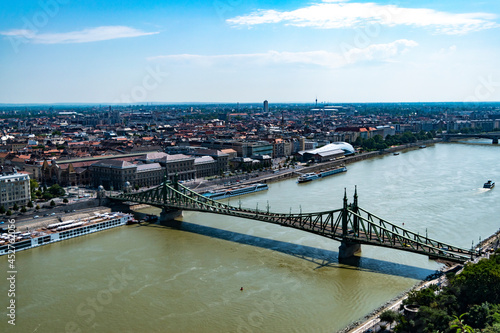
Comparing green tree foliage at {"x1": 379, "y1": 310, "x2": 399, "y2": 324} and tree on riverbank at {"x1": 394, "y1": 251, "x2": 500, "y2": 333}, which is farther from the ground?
tree on riverbank at {"x1": 394, "y1": 251, "x2": 500, "y2": 333}

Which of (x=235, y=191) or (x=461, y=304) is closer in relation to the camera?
(x=461, y=304)

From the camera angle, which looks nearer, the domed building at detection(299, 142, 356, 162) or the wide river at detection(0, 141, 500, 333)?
the wide river at detection(0, 141, 500, 333)

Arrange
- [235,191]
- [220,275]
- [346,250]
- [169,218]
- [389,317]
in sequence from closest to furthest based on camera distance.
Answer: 1. [389,317]
2. [220,275]
3. [346,250]
4. [169,218]
5. [235,191]

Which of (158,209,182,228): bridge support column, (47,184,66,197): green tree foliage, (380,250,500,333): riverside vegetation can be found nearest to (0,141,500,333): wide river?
(158,209,182,228): bridge support column

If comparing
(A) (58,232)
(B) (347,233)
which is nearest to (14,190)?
(A) (58,232)

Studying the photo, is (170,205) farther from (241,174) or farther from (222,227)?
(241,174)

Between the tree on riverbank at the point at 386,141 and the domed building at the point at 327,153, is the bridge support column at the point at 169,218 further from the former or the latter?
the tree on riverbank at the point at 386,141

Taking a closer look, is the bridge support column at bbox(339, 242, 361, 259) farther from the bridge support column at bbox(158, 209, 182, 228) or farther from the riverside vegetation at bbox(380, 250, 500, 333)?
the bridge support column at bbox(158, 209, 182, 228)

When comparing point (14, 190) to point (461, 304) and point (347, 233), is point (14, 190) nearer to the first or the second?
point (347, 233)
